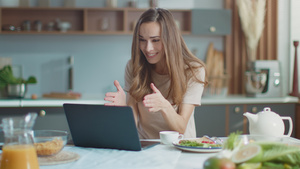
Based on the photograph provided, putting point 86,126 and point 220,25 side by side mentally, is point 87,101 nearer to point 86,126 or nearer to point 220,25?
point 220,25

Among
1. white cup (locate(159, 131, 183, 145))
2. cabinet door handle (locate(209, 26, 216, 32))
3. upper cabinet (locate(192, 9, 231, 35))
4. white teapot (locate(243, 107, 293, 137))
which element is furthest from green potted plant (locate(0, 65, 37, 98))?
white teapot (locate(243, 107, 293, 137))

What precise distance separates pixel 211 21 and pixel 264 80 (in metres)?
0.77

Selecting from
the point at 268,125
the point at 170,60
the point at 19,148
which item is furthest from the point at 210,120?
the point at 19,148

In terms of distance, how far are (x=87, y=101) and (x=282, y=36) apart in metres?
2.07

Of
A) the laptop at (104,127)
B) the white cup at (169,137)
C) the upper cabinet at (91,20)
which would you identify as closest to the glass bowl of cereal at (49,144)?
the laptop at (104,127)

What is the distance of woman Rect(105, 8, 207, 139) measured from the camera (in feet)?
7.13

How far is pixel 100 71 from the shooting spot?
4.13 m

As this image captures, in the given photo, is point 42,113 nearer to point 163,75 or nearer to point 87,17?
point 87,17

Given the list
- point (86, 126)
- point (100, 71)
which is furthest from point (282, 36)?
point (86, 126)

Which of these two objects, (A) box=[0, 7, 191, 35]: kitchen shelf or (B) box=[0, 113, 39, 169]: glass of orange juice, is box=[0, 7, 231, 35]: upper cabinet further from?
(B) box=[0, 113, 39, 169]: glass of orange juice

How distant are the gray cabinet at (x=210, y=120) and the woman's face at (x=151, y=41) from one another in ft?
4.82

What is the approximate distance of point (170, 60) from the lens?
219cm

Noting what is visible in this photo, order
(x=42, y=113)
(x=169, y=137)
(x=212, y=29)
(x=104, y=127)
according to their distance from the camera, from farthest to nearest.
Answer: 1. (x=212, y=29)
2. (x=42, y=113)
3. (x=169, y=137)
4. (x=104, y=127)

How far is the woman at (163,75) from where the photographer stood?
2172 millimetres
